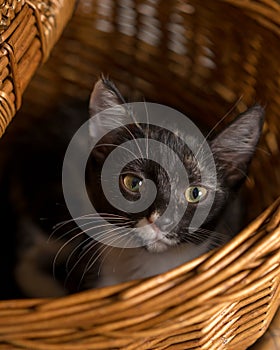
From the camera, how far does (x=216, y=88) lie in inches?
50.6

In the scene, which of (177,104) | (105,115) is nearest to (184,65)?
(177,104)

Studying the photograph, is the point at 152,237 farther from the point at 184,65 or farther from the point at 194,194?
the point at 184,65

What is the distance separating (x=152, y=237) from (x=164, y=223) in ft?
0.13

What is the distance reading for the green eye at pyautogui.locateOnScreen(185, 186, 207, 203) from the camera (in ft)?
3.23

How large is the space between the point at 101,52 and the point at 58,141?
0.82 feet

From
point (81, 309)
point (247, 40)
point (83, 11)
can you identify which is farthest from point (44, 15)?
point (81, 309)

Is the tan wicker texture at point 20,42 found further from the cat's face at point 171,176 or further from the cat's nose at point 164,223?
the cat's nose at point 164,223

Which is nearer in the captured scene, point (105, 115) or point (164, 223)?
Result: point (164, 223)

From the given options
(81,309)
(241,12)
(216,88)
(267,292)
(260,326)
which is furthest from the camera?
(216,88)

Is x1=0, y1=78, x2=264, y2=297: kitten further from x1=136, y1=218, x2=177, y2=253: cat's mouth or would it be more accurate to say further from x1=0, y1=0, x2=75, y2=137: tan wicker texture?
x1=0, y1=0, x2=75, y2=137: tan wicker texture

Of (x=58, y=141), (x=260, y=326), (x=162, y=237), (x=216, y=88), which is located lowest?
(x=260, y=326)

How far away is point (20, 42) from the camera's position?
95 cm

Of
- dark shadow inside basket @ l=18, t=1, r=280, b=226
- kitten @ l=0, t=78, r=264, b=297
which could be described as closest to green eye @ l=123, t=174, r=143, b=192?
kitten @ l=0, t=78, r=264, b=297

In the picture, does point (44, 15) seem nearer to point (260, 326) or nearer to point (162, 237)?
point (162, 237)
